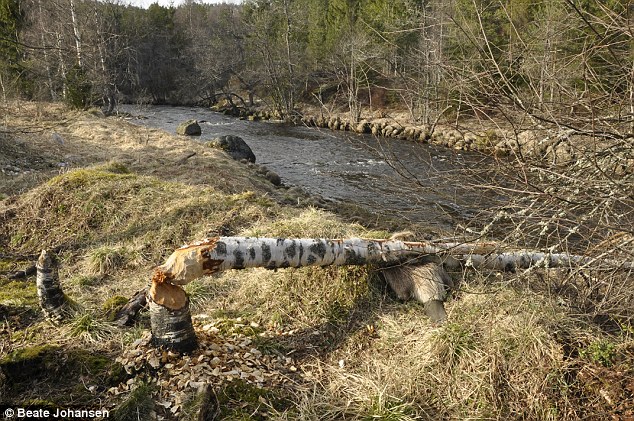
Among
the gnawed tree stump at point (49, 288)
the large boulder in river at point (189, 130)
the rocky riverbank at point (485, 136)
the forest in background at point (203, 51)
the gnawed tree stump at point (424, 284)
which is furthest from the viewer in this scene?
the large boulder in river at point (189, 130)

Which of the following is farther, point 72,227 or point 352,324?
point 72,227

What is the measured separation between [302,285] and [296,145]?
48.0 ft

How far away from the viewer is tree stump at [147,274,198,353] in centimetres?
319

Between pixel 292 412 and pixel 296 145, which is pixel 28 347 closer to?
pixel 292 412

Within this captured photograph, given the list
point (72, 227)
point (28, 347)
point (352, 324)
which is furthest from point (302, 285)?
point (72, 227)

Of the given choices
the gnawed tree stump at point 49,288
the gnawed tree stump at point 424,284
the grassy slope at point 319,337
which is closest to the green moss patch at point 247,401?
the grassy slope at point 319,337

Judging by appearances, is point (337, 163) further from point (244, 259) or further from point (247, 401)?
point (247, 401)

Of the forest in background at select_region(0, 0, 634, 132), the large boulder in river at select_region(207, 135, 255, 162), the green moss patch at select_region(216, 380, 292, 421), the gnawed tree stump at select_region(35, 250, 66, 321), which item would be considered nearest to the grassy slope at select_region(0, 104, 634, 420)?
the green moss patch at select_region(216, 380, 292, 421)

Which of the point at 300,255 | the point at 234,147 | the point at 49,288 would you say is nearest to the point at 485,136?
the point at 300,255

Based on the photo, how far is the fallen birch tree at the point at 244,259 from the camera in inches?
126

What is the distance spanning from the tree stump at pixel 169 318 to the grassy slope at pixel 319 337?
286 millimetres

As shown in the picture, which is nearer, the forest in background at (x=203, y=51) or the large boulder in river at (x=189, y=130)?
the forest in background at (x=203, y=51)

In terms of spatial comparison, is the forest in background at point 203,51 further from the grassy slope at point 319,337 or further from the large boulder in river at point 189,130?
the grassy slope at point 319,337

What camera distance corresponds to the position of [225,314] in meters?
4.08
